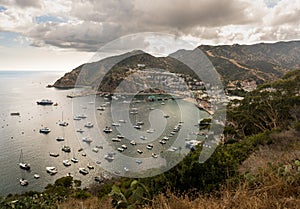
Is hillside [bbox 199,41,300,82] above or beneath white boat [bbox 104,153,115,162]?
above

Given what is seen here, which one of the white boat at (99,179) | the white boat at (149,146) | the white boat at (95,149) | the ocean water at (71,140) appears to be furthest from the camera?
the white boat at (149,146)

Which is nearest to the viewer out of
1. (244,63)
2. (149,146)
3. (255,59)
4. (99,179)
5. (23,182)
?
(23,182)

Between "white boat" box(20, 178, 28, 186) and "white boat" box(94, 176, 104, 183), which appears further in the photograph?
"white boat" box(94, 176, 104, 183)

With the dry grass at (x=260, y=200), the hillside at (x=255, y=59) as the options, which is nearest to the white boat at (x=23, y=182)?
the dry grass at (x=260, y=200)

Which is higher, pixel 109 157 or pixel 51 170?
pixel 109 157

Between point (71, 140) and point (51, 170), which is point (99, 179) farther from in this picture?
point (71, 140)

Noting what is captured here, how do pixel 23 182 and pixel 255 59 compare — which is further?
pixel 255 59

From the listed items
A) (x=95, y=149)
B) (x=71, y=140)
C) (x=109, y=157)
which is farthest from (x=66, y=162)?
(x=71, y=140)

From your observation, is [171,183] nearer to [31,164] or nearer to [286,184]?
[286,184]

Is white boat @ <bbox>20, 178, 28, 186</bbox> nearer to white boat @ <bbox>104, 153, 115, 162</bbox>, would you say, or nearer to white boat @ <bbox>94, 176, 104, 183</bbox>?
white boat @ <bbox>94, 176, 104, 183</bbox>

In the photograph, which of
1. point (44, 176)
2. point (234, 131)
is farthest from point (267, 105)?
point (44, 176)

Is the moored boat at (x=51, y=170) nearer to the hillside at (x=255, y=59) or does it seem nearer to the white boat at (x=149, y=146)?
the white boat at (x=149, y=146)

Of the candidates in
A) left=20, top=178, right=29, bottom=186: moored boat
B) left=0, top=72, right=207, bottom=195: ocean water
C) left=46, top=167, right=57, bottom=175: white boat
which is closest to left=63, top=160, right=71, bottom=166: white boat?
left=0, top=72, right=207, bottom=195: ocean water
